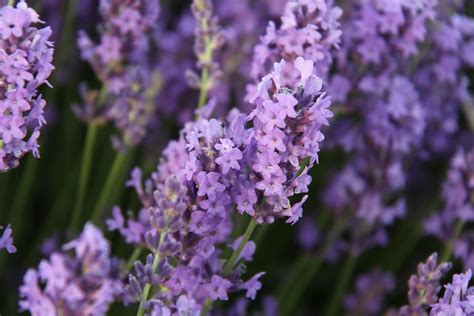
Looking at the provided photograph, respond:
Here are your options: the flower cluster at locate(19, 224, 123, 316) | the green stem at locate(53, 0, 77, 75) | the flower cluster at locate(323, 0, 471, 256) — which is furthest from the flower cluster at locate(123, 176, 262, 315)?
the green stem at locate(53, 0, 77, 75)

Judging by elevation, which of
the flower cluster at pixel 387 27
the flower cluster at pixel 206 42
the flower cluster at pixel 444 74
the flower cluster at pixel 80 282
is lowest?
the flower cluster at pixel 80 282

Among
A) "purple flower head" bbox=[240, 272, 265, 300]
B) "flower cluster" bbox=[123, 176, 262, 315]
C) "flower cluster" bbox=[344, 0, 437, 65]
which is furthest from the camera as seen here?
"flower cluster" bbox=[344, 0, 437, 65]

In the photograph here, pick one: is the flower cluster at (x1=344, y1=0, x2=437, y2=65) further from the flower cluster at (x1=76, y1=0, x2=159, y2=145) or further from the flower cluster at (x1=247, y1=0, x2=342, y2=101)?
the flower cluster at (x1=76, y1=0, x2=159, y2=145)

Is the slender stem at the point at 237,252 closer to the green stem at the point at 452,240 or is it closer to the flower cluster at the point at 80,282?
the flower cluster at the point at 80,282

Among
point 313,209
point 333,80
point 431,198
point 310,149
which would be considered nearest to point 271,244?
point 313,209

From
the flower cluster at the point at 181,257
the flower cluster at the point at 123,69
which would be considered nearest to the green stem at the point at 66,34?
the flower cluster at the point at 123,69

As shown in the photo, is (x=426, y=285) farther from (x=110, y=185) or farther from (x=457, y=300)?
(x=110, y=185)

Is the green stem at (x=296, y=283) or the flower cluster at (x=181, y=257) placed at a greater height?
the green stem at (x=296, y=283)
